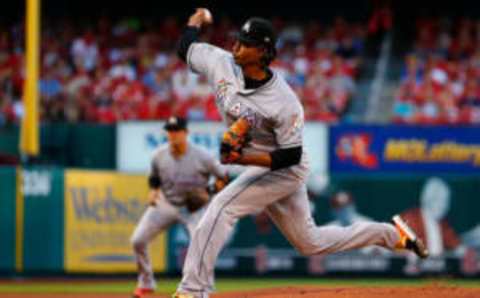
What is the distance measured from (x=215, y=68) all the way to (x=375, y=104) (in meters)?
12.4

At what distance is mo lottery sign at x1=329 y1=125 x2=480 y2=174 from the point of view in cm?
1831

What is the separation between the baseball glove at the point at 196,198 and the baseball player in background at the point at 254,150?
418cm

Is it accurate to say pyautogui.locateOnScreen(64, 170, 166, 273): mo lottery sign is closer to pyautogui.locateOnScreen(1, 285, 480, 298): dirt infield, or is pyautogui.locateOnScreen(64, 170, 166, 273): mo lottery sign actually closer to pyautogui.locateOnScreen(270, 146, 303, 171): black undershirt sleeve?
pyautogui.locateOnScreen(1, 285, 480, 298): dirt infield

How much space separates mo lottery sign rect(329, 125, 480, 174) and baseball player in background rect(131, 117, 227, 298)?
642 centimetres

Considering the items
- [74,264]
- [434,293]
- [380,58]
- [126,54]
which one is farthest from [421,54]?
[434,293]

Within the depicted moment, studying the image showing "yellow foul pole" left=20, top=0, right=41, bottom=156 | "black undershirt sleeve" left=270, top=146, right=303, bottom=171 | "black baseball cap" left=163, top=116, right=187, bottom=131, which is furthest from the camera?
"yellow foul pole" left=20, top=0, right=41, bottom=156

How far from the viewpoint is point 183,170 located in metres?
12.2

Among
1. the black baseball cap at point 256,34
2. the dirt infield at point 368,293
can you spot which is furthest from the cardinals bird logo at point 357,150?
the black baseball cap at point 256,34

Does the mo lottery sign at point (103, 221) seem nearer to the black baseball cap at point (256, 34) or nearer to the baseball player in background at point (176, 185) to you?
the baseball player in background at point (176, 185)

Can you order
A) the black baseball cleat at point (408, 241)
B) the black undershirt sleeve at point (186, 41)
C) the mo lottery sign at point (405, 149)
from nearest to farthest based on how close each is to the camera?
the black undershirt sleeve at point (186, 41), the black baseball cleat at point (408, 241), the mo lottery sign at point (405, 149)

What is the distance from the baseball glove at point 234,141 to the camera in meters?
7.32

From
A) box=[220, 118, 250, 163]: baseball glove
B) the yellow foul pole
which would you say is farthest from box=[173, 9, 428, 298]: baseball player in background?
the yellow foul pole

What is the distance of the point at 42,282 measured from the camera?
51.1 ft

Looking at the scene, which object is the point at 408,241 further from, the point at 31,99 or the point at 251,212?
the point at 31,99
